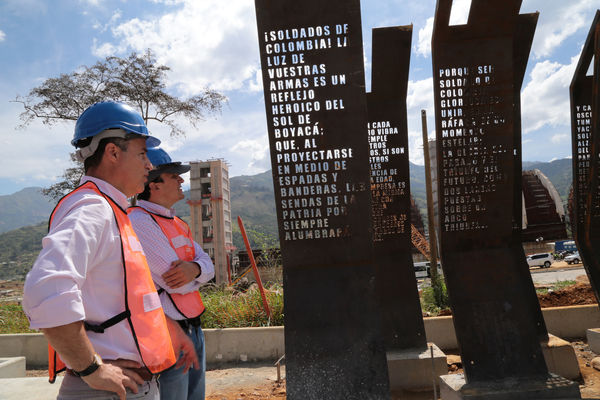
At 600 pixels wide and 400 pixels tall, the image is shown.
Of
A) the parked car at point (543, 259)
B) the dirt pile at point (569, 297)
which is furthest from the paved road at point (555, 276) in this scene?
the dirt pile at point (569, 297)

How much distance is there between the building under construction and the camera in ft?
93.1

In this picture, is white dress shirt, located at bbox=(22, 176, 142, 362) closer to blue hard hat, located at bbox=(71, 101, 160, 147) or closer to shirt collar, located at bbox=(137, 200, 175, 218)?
blue hard hat, located at bbox=(71, 101, 160, 147)

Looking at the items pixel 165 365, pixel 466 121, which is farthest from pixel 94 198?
pixel 466 121

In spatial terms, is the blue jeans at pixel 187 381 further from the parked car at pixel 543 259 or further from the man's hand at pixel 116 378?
the parked car at pixel 543 259

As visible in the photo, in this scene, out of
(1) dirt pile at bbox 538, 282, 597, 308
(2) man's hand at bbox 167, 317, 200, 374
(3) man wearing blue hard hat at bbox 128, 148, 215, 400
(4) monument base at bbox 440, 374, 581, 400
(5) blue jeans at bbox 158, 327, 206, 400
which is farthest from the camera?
(1) dirt pile at bbox 538, 282, 597, 308

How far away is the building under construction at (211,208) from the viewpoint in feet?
93.1

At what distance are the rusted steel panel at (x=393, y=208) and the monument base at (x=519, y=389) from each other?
5.20 feet

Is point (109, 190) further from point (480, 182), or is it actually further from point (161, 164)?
point (480, 182)

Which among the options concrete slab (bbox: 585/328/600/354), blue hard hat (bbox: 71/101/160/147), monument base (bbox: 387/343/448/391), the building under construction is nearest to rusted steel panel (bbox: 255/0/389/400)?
blue hard hat (bbox: 71/101/160/147)

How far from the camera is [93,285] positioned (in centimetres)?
153

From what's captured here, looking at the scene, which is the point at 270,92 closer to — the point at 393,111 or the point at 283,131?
the point at 283,131

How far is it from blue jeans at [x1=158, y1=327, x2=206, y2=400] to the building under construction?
25.3 meters

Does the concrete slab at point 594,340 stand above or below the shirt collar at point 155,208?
below

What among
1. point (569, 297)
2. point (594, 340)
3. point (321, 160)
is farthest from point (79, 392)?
point (569, 297)
